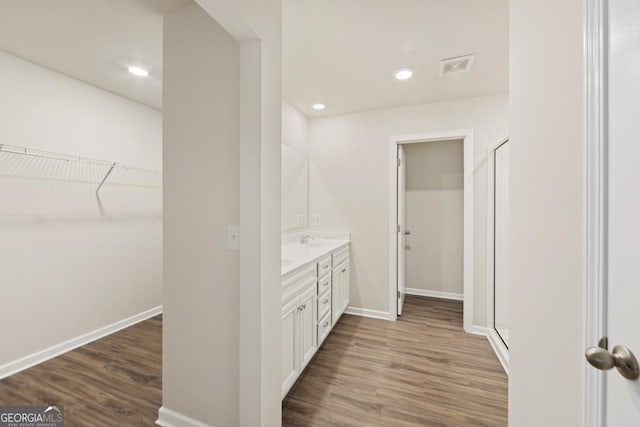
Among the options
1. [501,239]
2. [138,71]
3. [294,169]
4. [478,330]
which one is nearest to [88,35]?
[138,71]

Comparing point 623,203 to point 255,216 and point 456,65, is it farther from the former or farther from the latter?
point 456,65

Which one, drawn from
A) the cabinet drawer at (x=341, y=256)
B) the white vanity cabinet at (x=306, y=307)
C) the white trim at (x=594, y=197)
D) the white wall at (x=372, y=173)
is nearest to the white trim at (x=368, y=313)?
the white wall at (x=372, y=173)

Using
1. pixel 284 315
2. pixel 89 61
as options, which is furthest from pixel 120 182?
pixel 284 315

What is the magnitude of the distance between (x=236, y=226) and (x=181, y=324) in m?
0.67

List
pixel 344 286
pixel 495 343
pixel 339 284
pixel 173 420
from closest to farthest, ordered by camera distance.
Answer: pixel 173 420, pixel 495 343, pixel 339 284, pixel 344 286

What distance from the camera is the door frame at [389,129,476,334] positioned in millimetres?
2771

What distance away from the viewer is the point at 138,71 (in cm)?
226

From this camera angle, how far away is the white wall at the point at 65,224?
6.70ft

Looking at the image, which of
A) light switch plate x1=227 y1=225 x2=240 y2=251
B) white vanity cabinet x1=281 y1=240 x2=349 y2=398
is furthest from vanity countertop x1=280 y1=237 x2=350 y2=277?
light switch plate x1=227 y1=225 x2=240 y2=251

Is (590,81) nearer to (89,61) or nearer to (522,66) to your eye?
(522,66)

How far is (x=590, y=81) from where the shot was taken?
0.67 meters

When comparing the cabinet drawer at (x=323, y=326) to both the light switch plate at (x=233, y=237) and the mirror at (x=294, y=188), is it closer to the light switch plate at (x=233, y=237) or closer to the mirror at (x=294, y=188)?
the mirror at (x=294, y=188)

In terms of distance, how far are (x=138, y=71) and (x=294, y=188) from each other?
1.75 meters

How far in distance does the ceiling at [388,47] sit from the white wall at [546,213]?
647 millimetres
